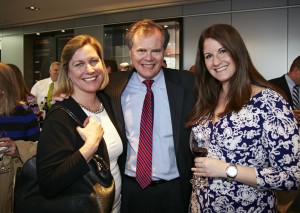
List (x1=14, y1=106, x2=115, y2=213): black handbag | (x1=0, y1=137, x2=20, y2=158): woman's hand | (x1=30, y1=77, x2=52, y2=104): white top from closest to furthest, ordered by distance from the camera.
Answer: (x1=14, y1=106, x2=115, y2=213): black handbag < (x1=0, y1=137, x2=20, y2=158): woman's hand < (x1=30, y1=77, x2=52, y2=104): white top

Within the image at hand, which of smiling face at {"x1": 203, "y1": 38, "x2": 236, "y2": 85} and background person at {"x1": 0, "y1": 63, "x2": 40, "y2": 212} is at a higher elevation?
smiling face at {"x1": 203, "y1": 38, "x2": 236, "y2": 85}

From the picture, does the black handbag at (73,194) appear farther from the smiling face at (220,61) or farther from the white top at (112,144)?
the smiling face at (220,61)

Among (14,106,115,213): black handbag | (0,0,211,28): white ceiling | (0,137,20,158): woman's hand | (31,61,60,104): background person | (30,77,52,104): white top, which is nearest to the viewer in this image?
(14,106,115,213): black handbag

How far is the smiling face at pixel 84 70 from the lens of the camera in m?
1.81

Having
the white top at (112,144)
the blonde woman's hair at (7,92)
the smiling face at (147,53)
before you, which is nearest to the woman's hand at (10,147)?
the blonde woman's hair at (7,92)

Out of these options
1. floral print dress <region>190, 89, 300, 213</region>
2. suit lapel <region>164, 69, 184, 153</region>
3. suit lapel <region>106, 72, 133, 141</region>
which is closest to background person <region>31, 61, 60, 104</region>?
suit lapel <region>106, 72, 133, 141</region>

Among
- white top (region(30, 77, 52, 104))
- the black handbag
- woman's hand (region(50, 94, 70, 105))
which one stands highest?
white top (region(30, 77, 52, 104))

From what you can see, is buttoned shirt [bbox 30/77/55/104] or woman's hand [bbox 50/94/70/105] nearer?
woman's hand [bbox 50/94/70/105]

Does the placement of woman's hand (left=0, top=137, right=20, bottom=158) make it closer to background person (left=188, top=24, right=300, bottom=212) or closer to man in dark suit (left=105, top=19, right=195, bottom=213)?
man in dark suit (left=105, top=19, right=195, bottom=213)

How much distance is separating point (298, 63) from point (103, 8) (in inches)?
184

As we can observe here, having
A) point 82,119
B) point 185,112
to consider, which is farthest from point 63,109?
point 185,112

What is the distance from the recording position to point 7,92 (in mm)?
2227

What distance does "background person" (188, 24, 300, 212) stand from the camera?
58.6 inches

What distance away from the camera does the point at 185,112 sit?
2055 mm
